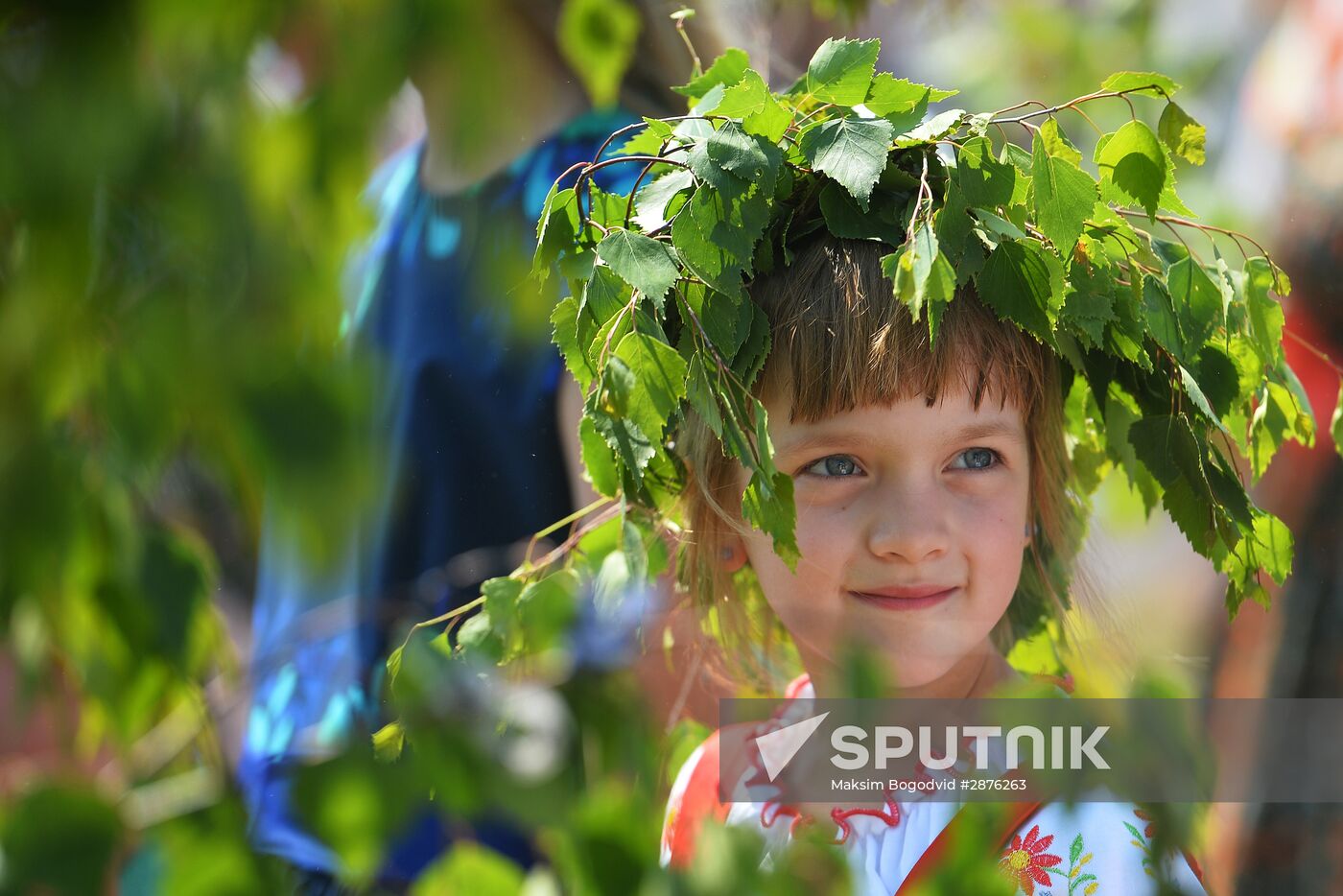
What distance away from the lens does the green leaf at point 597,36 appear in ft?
4.67

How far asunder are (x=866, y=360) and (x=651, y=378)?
0.77ft

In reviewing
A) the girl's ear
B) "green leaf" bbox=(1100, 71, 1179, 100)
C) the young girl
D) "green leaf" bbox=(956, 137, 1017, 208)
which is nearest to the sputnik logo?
the young girl

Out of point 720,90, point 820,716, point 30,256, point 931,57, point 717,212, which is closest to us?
point 30,256

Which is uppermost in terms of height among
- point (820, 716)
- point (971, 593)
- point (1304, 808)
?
point (971, 593)

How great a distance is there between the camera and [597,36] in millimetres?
1440

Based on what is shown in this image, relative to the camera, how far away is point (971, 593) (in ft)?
3.85

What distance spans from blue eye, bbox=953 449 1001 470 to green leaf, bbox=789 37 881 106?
1.10 feet

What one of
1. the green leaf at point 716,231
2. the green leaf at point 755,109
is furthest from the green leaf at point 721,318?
the green leaf at point 755,109

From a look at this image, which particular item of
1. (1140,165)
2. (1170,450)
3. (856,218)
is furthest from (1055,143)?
(1170,450)

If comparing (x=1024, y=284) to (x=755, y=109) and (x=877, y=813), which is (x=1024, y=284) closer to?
(x=755, y=109)

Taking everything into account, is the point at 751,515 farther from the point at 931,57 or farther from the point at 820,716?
the point at 931,57

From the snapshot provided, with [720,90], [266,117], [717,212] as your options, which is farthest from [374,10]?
[720,90]

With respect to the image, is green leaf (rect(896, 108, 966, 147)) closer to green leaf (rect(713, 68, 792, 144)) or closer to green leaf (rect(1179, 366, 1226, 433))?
green leaf (rect(713, 68, 792, 144))

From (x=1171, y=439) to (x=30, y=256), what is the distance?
900 mm
